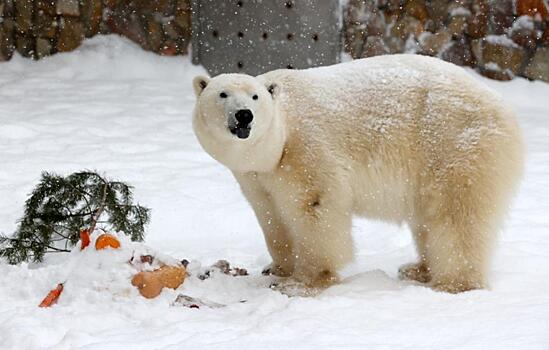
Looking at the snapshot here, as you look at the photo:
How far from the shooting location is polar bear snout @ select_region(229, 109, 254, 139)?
364cm

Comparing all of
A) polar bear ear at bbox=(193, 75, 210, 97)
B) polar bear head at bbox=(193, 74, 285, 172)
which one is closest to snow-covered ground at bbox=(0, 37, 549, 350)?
polar bear head at bbox=(193, 74, 285, 172)

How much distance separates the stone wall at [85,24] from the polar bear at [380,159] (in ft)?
17.5

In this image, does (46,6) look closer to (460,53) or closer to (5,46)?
(5,46)

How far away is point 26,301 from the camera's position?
Answer: 3543 mm

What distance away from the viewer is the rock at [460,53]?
8867mm

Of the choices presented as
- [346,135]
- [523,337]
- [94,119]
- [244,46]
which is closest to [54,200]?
[346,135]

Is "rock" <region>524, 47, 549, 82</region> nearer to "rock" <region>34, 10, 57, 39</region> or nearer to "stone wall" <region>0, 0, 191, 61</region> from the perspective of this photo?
"stone wall" <region>0, 0, 191, 61</region>

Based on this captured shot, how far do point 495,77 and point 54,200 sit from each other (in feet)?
18.7

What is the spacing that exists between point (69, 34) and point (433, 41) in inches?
155

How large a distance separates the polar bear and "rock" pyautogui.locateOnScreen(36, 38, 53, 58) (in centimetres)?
586

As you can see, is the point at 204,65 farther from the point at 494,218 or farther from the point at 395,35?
the point at 494,218

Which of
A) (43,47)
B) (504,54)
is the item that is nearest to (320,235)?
(504,54)

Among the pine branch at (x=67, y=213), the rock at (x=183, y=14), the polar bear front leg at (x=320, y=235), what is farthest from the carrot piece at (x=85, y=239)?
the rock at (x=183, y=14)

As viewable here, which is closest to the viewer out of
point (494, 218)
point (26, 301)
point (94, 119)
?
point (26, 301)
